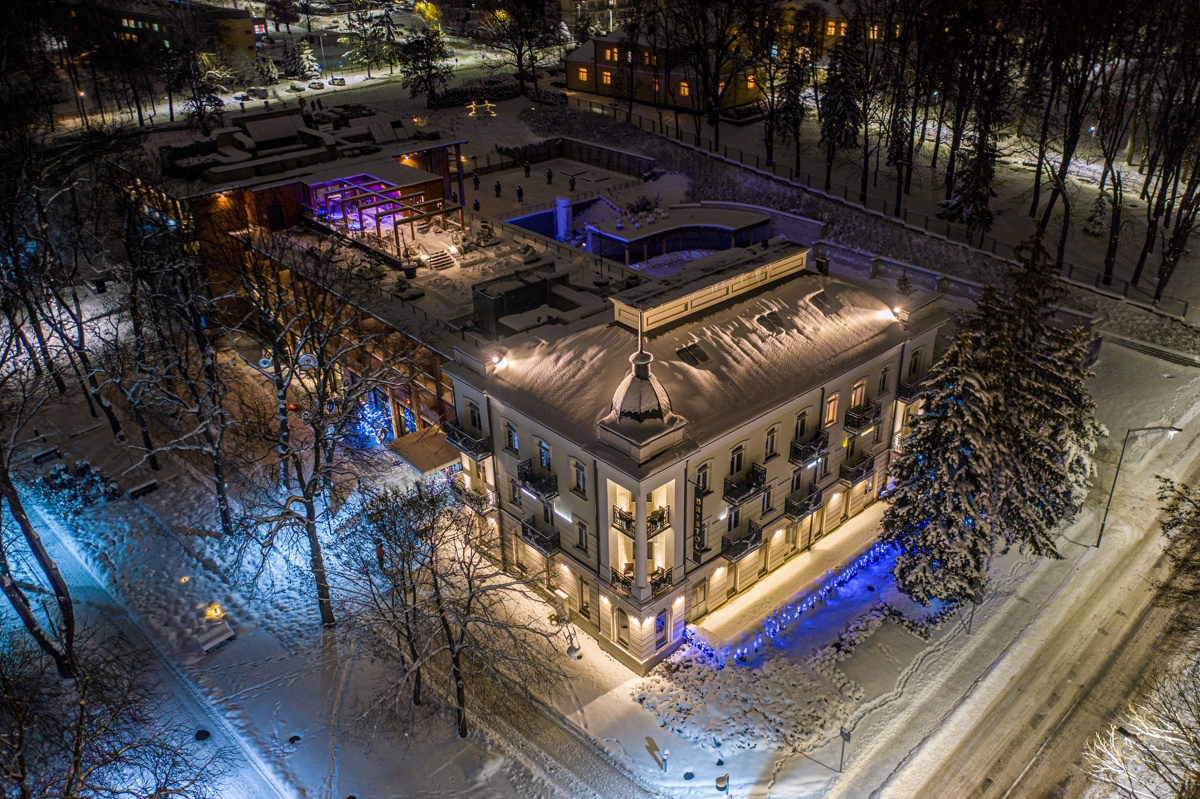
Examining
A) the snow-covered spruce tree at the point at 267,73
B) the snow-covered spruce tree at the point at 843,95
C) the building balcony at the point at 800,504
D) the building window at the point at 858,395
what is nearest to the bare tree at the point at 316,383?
the building balcony at the point at 800,504

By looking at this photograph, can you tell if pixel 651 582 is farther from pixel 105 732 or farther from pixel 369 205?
pixel 369 205

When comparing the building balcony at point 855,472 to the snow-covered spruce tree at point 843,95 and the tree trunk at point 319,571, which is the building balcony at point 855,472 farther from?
the snow-covered spruce tree at point 843,95

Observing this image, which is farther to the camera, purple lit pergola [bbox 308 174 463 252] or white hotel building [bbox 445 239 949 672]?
purple lit pergola [bbox 308 174 463 252]

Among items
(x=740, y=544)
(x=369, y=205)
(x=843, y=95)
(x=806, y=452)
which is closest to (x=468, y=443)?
(x=740, y=544)

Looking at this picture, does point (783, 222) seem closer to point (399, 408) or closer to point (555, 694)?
point (399, 408)

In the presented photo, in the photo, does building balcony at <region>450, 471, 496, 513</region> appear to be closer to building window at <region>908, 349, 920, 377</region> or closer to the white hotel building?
the white hotel building

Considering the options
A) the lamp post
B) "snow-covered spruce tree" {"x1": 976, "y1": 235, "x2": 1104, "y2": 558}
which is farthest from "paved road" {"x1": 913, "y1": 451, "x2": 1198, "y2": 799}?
"snow-covered spruce tree" {"x1": 976, "y1": 235, "x2": 1104, "y2": 558}
